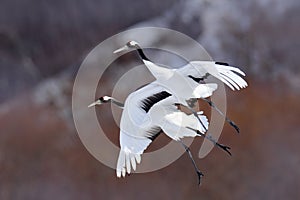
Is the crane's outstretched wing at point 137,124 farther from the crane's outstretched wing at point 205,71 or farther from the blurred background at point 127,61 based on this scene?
the blurred background at point 127,61

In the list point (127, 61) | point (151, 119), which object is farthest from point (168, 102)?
point (127, 61)

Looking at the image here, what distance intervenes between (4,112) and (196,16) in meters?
0.98

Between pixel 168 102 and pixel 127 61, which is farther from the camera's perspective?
pixel 127 61

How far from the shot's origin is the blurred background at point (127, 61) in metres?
2.48

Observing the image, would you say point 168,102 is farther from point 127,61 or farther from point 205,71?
point 127,61

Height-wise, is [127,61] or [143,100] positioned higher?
[143,100]

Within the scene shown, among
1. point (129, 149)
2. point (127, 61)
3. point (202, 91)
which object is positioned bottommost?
point (127, 61)

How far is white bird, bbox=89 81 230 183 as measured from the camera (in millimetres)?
1190

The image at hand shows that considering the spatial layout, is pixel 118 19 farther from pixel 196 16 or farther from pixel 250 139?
pixel 250 139

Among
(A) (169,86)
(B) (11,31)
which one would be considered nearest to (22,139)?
(B) (11,31)

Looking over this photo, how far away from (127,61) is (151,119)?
141 cm

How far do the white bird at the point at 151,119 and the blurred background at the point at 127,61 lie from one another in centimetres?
120

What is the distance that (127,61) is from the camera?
2609mm

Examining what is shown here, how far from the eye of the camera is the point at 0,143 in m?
2.53
